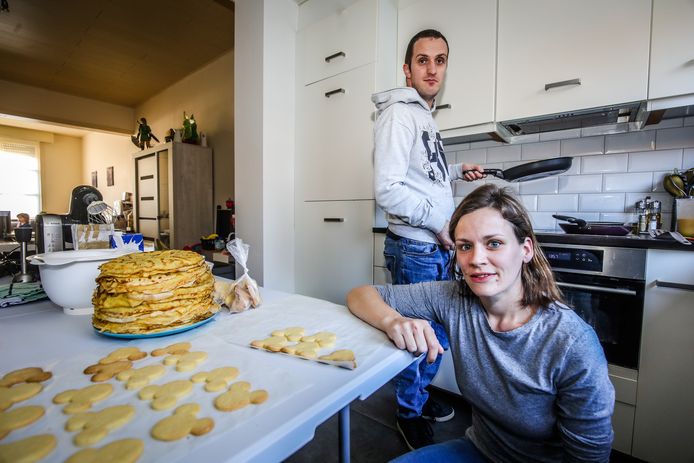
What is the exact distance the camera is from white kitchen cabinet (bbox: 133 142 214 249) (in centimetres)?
352

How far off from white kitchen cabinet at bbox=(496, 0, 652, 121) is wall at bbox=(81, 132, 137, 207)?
5.12 meters

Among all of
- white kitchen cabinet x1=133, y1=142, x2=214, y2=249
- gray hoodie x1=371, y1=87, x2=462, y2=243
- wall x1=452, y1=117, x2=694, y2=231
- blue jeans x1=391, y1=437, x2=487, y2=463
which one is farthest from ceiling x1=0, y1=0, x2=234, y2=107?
blue jeans x1=391, y1=437, x2=487, y2=463

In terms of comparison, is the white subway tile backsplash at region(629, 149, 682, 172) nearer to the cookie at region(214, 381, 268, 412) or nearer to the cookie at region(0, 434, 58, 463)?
the cookie at region(214, 381, 268, 412)

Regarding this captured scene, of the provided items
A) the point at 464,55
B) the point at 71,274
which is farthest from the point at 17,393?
the point at 464,55

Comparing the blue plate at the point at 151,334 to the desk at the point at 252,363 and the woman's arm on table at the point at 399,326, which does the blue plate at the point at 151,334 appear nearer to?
the desk at the point at 252,363

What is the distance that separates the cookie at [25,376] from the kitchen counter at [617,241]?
5.23 feet

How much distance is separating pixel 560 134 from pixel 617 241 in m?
0.77

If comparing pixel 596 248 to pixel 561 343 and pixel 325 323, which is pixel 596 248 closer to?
pixel 561 343

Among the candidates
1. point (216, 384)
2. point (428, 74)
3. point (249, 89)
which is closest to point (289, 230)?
point (249, 89)

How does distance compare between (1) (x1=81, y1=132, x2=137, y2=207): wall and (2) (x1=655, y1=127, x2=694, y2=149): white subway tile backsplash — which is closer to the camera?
(2) (x1=655, y1=127, x2=694, y2=149): white subway tile backsplash

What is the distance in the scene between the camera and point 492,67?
5.59ft

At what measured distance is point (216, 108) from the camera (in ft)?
12.4

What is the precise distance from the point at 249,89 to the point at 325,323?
76.9 inches

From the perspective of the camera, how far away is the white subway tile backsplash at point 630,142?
160 centimetres
